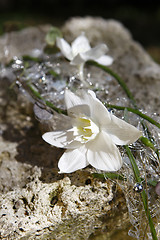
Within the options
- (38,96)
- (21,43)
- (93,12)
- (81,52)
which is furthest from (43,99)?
(93,12)

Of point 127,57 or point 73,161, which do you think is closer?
point 73,161

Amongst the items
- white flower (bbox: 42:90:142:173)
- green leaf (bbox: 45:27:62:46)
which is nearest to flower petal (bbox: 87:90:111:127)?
white flower (bbox: 42:90:142:173)

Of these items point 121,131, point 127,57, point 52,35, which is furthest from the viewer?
point 127,57

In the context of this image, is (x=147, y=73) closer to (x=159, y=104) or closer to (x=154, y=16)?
(x=159, y=104)

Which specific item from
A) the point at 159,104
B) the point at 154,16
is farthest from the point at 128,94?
the point at 154,16

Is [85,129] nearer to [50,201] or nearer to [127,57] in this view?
[50,201]

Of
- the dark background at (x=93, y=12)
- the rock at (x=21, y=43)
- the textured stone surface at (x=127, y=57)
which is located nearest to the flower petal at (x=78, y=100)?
the textured stone surface at (x=127, y=57)
